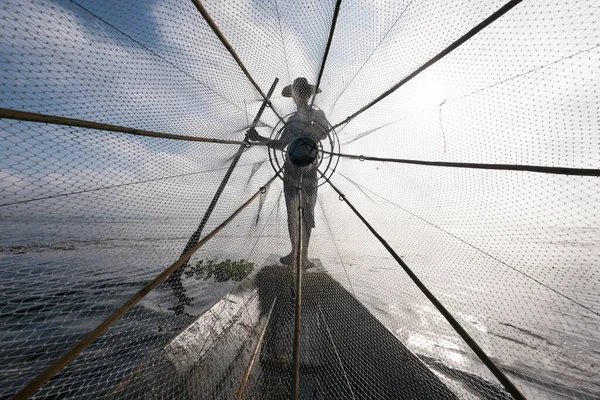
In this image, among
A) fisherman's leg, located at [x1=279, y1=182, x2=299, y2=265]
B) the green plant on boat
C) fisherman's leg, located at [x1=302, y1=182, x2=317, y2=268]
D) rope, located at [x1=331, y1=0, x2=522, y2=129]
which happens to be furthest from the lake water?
rope, located at [x1=331, y1=0, x2=522, y2=129]

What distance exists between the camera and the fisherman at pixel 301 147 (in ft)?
18.0

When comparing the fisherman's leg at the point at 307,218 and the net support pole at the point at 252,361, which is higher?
the fisherman's leg at the point at 307,218

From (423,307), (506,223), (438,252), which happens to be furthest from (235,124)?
(423,307)

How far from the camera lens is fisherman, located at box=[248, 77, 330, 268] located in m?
5.48

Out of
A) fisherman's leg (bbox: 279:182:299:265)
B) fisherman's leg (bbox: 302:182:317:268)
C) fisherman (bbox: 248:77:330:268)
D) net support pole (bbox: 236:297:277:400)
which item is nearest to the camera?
net support pole (bbox: 236:297:277:400)

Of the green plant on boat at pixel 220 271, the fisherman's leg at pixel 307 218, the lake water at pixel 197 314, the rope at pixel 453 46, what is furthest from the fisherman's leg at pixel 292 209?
the green plant on boat at pixel 220 271

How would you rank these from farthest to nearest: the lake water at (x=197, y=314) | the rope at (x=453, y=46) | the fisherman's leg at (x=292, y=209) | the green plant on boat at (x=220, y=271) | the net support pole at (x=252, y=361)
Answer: the green plant on boat at (x=220, y=271) < the fisherman's leg at (x=292, y=209) < the lake water at (x=197, y=314) < the net support pole at (x=252, y=361) < the rope at (x=453, y=46)

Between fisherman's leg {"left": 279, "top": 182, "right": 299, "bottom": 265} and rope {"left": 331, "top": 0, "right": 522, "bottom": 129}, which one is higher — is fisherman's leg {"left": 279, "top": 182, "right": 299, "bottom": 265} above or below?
below

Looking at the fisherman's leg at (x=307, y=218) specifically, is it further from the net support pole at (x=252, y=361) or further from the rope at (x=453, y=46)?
the rope at (x=453, y=46)

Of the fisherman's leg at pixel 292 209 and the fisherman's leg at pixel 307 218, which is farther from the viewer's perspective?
the fisherman's leg at pixel 307 218

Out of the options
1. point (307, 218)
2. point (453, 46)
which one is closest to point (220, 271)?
point (307, 218)

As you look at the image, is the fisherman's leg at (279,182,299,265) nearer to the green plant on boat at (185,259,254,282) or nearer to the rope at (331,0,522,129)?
the rope at (331,0,522,129)

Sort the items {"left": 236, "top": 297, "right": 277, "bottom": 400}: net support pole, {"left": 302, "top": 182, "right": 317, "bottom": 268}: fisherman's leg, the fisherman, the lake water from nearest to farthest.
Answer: {"left": 236, "top": 297, "right": 277, "bottom": 400}: net support pole
the lake water
the fisherman
{"left": 302, "top": 182, "right": 317, "bottom": 268}: fisherman's leg

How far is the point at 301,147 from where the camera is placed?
5469mm
